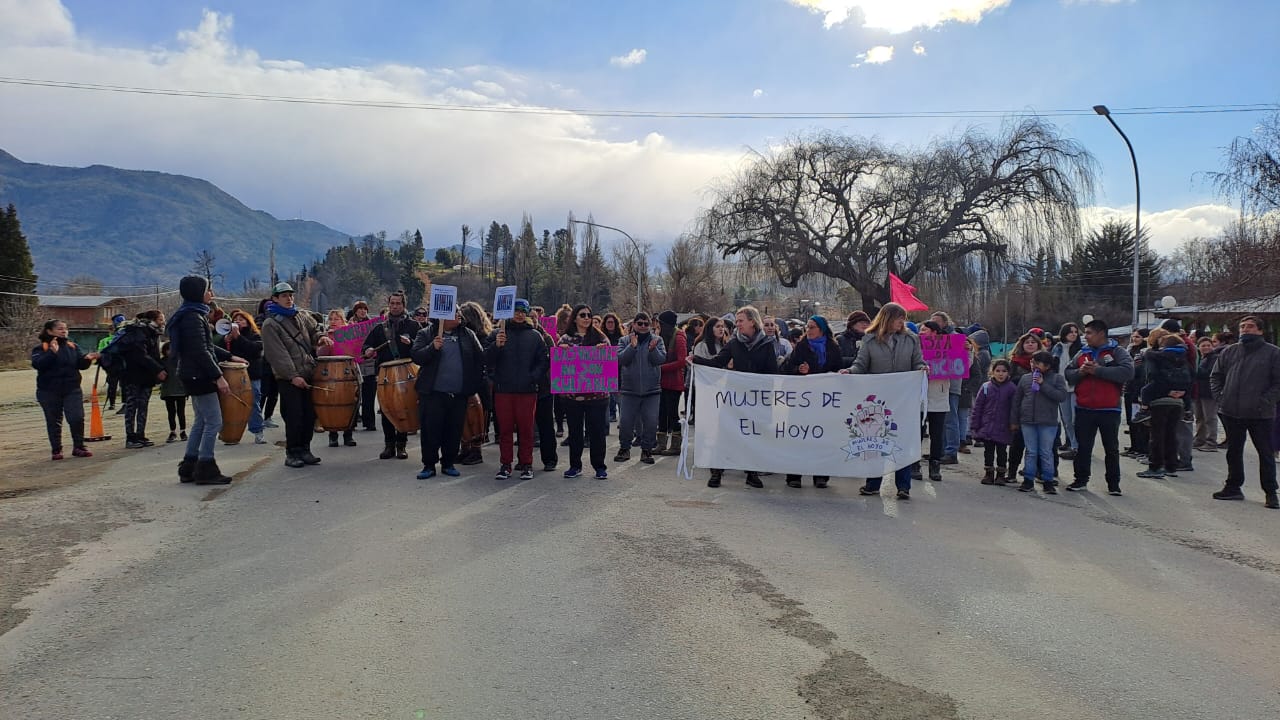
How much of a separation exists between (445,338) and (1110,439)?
7.38 metres

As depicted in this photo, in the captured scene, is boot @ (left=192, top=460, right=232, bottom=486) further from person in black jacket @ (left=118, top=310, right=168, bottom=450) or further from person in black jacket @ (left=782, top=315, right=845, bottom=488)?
person in black jacket @ (left=782, top=315, right=845, bottom=488)

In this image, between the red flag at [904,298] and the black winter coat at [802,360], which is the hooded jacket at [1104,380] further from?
the red flag at [904,298]

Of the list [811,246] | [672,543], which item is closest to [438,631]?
[672,543]

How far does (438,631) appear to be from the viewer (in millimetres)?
4551

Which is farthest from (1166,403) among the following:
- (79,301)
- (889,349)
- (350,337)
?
(79,301)

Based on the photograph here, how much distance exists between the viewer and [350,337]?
40.4 ft

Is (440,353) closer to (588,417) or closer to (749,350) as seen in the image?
(588,417)

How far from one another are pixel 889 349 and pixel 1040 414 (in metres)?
1.75

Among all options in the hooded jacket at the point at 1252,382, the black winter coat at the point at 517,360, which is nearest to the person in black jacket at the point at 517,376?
the black winter coat at the point at 517,360

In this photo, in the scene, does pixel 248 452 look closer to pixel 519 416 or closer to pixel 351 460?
pixel 351 460

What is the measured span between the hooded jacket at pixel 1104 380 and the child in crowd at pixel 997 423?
65 centimetres

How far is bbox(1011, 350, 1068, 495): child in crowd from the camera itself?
29.1 feet

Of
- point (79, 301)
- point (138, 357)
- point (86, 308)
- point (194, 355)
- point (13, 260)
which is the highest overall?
point (13, 260)

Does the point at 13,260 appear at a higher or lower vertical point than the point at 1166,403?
higher
